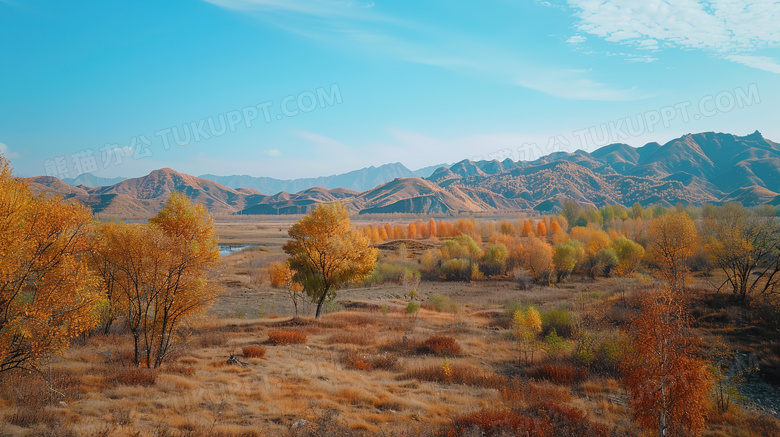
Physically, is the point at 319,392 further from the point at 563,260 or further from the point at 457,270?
the point at 457,270

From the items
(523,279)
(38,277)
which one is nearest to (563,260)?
(523,279)

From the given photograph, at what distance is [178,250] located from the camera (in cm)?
1485

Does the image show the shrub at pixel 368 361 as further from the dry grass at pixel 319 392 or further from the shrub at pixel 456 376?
the shrub at pixel 456 376

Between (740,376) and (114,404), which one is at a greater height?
(114,404)

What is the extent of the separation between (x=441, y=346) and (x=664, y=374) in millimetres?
13506

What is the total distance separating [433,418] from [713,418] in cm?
1061

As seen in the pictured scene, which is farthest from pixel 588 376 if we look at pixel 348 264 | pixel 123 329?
pixel 123 329

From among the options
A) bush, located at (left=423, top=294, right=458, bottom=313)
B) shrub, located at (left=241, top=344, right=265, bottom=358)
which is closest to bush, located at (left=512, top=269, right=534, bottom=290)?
bush, located at (left=423, top=294, right=458, bottom=313)

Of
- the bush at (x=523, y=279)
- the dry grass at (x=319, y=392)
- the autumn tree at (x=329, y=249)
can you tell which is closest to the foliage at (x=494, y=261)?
the bush at (x=523, y=279)

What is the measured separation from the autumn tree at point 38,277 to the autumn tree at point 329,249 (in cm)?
1667

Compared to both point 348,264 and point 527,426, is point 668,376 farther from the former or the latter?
point 348,264

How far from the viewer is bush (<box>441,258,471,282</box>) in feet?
240

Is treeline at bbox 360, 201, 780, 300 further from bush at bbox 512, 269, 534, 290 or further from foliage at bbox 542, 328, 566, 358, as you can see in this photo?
foliage at bbox 542, 328, 566, 358

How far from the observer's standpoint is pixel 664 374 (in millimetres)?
8750
